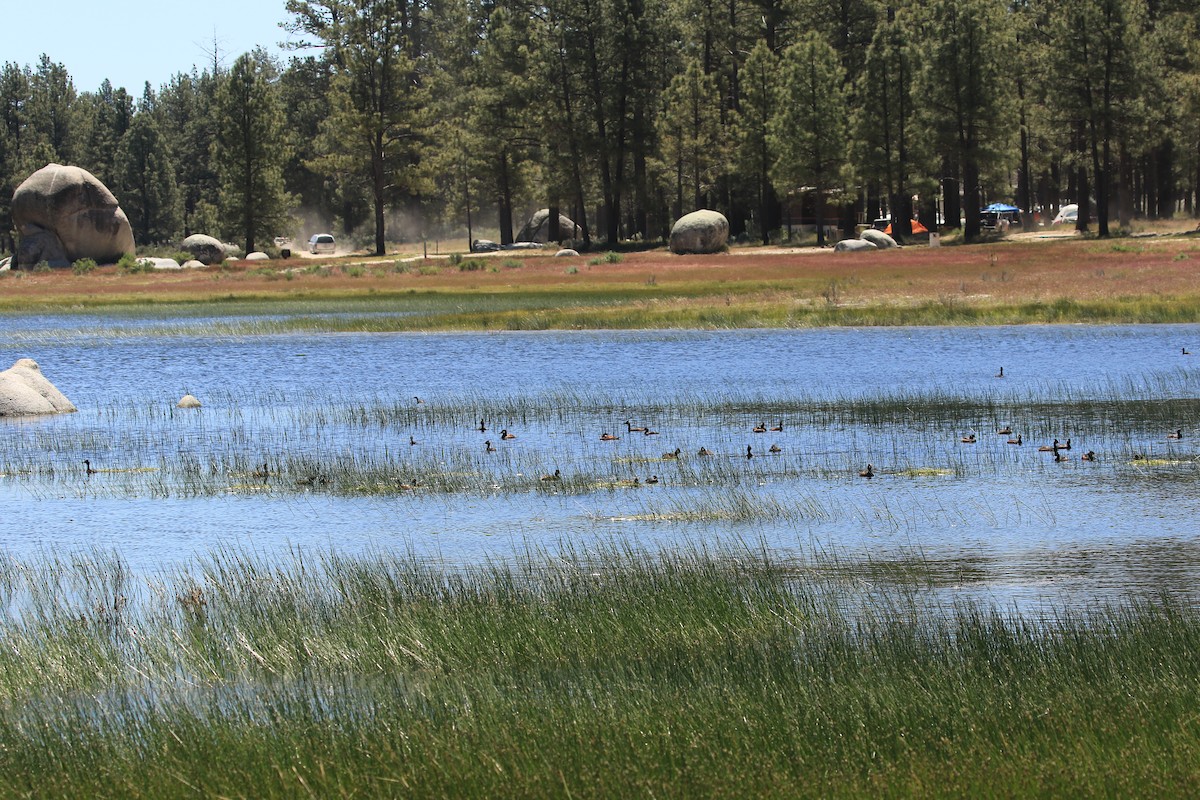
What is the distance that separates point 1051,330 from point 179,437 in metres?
24.6

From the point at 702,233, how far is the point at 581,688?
2689 inches

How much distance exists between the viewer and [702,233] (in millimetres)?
76938

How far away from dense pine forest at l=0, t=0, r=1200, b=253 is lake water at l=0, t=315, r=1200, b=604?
41747mm

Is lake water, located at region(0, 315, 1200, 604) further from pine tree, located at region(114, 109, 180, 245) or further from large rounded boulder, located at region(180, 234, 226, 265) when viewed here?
pine tree, located at region(114, 109, 180, 245)

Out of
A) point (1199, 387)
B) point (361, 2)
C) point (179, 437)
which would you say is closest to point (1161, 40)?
point (361, 2)

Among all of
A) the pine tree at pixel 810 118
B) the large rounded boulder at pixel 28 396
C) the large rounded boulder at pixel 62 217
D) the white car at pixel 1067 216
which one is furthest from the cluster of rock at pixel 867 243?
the large rounded boulder at pixel 28 396

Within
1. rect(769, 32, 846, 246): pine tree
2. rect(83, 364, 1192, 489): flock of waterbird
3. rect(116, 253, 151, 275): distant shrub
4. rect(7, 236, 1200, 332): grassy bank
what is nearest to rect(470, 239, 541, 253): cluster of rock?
rect(7, 236, 1200, 332): grassy bank

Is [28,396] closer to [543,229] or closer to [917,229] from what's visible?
[917,229]

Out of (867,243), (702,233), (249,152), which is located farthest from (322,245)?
(867,243)

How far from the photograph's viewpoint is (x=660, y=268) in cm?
6575

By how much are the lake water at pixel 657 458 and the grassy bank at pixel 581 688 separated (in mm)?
2044

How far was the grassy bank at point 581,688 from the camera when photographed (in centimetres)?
812

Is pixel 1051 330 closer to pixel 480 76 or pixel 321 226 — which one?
pixel 480 76

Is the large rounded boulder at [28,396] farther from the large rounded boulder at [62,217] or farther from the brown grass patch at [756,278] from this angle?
the large rounded boulder at [62,217]
